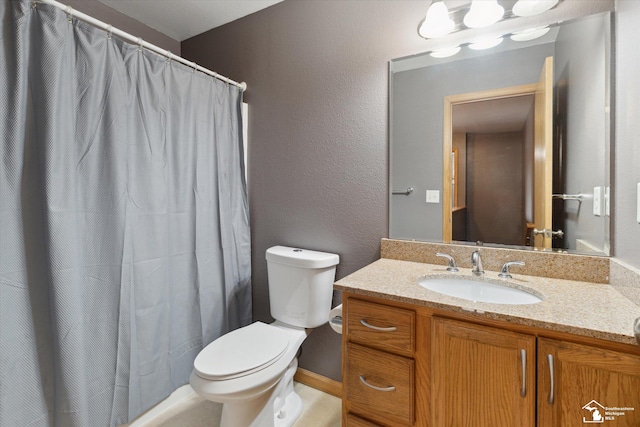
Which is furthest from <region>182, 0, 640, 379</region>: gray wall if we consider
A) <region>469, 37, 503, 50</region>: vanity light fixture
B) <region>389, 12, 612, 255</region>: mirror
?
<region>469, 37, 503, 50</region>: vanity light fixture

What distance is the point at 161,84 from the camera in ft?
5.21

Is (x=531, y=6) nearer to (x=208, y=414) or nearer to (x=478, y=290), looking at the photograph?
(x=478, y=290)

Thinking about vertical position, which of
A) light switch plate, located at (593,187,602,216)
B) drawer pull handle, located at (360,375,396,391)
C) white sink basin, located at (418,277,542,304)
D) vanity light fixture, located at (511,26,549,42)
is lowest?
drawer pull handle, located at (360,375,396,391)

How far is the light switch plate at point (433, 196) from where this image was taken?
5.03 feet

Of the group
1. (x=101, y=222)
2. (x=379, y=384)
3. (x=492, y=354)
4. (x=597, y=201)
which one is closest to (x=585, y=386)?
(x=492, y=354)

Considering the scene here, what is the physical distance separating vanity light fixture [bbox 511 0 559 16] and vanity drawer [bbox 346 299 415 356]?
1350 millimetres

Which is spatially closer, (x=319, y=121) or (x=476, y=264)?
(x=476, y=264)

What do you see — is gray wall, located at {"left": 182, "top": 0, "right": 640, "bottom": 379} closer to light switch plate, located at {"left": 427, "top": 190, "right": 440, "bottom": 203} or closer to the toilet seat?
light switch plate, located at {"left": 427, "top": 190, "right": 440, "bottom": 203}

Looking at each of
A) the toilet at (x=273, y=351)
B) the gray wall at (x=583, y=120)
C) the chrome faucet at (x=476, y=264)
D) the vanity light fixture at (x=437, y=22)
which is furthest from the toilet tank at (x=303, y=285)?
the vanity light fixture at (x=437, y=22)

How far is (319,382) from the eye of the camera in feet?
6.05

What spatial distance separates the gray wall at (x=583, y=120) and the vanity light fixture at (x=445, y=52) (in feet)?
1.31

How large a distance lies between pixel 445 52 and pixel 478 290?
3.71 feet

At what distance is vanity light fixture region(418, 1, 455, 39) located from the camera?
1364mm

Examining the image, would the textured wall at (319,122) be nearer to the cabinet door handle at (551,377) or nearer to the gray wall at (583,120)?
the gray wall at (583,120)
